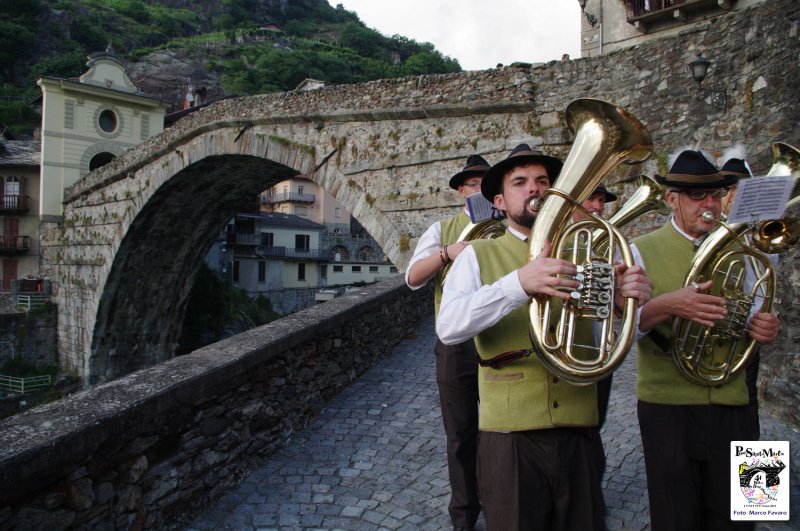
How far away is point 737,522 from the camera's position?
7.11 ft

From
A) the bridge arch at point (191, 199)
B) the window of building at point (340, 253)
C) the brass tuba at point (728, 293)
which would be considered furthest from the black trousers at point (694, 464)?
the window of building at point (340, 253)

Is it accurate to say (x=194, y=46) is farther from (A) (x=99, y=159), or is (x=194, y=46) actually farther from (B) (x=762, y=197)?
(B) (x=762, y=197)

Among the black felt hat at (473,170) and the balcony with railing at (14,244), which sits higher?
the balcony with railing at (14,244)

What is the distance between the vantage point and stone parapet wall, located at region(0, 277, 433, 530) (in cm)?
228

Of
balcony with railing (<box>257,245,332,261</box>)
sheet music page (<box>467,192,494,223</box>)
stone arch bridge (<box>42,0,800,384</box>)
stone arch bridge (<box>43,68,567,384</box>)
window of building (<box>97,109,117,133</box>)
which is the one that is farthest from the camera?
balcony with railing (<box>257,245,332,261</box>)

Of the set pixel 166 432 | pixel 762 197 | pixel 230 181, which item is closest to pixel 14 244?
pixel 230 181

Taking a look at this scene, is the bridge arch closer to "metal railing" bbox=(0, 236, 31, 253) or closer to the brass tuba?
"metal railing" bbox=(0, 236, 31, 253)

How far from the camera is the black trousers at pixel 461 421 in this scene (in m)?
3.05

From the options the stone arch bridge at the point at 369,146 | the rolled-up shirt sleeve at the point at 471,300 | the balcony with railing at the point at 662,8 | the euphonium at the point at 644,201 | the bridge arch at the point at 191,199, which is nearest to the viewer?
the rolled-up shirt sleeve at the point at 471,300

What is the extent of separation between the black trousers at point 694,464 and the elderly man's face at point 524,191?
0.95m

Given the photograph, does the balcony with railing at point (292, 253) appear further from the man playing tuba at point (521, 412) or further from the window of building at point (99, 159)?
the man playing tuba at point (521, 412)

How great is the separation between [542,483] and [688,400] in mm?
795

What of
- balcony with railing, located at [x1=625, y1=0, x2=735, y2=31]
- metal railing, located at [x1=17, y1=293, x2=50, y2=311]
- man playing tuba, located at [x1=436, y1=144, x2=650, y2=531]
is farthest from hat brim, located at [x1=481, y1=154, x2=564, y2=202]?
metal railing, located at [x1=17, y1=293, x2=50, y2=311]

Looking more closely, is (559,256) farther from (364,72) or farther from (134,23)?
(134,23)
